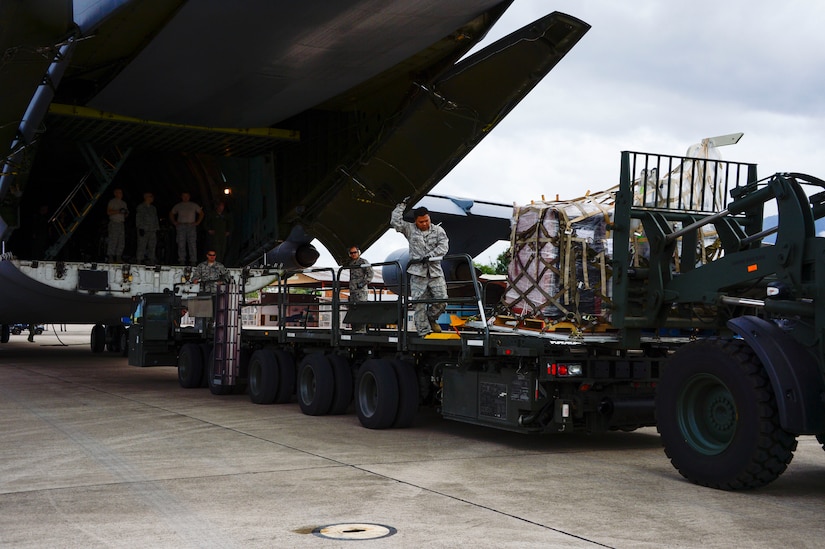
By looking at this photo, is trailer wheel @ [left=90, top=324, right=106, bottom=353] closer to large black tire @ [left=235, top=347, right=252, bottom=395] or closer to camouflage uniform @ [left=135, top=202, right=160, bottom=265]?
camouflage uniform @ [left=135, top=202, right=160, bottom=265]

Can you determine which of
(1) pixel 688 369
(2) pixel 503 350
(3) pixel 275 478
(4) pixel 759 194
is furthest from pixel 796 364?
(3) pixel 275 478

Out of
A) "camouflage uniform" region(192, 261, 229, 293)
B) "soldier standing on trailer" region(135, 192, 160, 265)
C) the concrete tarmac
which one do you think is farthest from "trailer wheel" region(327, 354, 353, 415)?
"soldier standing on trailer" region(135, 192, 160, 265)

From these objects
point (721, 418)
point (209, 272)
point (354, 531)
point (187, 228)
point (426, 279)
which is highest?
point (187, 228)

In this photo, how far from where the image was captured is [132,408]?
1384 centimetres

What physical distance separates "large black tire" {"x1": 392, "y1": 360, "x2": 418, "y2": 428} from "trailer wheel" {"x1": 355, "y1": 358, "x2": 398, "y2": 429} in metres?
0.06

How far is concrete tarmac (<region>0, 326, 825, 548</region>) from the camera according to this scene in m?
5.94

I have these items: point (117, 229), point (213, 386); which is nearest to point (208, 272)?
point (117, 229)

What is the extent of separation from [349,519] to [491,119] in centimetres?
1294

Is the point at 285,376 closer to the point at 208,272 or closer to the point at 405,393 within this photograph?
the point at 405,393

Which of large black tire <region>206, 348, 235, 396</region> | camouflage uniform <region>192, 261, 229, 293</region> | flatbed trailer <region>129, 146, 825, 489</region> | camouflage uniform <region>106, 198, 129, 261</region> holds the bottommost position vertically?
large black tire <region>206, 348, 235, 396</region>

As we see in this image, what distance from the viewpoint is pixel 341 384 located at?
12.8 metres

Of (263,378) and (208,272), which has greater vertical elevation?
(208,272)

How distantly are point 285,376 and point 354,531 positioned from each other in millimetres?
8418

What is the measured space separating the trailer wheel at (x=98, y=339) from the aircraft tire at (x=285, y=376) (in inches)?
674
